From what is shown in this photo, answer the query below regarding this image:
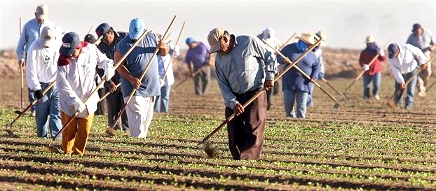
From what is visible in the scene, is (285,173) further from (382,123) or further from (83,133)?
(382,123)

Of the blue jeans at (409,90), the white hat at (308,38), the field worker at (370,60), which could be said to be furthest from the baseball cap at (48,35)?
the field worker at (370,60)

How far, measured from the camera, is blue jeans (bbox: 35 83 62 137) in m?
15.3

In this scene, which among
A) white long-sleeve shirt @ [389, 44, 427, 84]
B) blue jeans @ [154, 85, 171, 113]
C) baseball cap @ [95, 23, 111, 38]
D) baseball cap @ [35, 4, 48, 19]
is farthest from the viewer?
white long-sleeve shirt @ [389, 44, 427, 84]

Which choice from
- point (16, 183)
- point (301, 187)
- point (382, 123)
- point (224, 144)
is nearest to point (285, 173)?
point (301, 187)

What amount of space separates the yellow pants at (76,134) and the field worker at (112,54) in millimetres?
2719

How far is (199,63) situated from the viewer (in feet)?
94.6

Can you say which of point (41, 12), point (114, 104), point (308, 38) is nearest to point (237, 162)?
point (114, 104)

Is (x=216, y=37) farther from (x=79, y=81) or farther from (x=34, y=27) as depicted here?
(x=34, y=27)

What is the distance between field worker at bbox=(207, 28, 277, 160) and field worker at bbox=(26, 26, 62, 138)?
3192 millimetres

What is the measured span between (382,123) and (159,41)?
17.7ft

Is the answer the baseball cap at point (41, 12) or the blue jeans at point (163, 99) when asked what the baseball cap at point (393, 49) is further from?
the baseball cap at point (41, 12)

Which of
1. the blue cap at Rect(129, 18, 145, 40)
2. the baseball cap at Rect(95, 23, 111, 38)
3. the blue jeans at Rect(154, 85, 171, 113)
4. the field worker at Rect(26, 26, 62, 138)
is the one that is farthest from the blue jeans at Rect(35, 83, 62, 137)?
the blue jeans at Rect(154, 85, 171, 113)

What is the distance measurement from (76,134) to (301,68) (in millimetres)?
6968

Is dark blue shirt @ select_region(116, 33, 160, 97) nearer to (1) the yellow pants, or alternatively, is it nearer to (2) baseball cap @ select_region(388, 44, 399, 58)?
(1) the yellow pants
